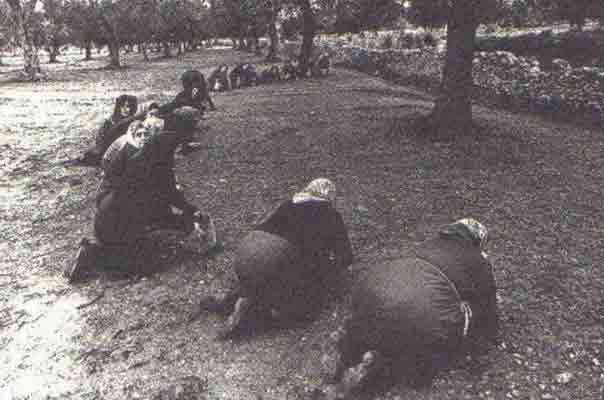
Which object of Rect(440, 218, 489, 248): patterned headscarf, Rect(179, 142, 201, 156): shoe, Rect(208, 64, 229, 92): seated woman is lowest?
Rect(179, 142, 201, 156): shoe

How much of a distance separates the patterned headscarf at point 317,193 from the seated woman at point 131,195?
2.13 m

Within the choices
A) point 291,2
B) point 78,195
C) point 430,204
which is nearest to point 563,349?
point 430,204

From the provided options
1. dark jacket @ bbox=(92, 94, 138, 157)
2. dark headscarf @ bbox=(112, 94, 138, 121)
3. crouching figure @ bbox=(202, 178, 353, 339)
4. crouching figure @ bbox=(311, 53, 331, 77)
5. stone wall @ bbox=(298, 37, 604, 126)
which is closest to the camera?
crouching figure @ bbox=(202, 178, 353, 339)

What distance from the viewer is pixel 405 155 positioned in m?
10.3

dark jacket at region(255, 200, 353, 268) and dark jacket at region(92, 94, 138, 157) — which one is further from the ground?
dark jacket at region(92, 94, 138, 157)

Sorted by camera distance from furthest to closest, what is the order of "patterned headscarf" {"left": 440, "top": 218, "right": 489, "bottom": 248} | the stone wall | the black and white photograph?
the stone wall → "patterned headscarf" {"left": 440, "top": 218, "right": 489, "bottom": 248} → the black and white photograph

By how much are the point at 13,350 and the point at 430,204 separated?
5.78 m

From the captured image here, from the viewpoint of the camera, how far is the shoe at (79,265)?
18.8ft

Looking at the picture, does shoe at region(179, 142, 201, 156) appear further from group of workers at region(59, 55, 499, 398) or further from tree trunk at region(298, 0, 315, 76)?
tree trunk at region(298, 0, 315, 76)

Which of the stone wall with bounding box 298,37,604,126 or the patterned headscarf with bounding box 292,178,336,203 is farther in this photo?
the stone wall with bounding box 298,37,604,126

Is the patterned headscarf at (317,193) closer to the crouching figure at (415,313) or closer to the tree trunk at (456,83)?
the crouching figure at (415,313)

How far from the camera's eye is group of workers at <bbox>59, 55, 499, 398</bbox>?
356 cm

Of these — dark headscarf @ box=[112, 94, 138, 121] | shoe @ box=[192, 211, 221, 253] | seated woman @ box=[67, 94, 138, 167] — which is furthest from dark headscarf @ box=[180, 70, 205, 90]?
shoe @ box=[192, 211, 221, 253]

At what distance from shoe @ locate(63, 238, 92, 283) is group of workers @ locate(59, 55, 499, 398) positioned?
1 centimetres
